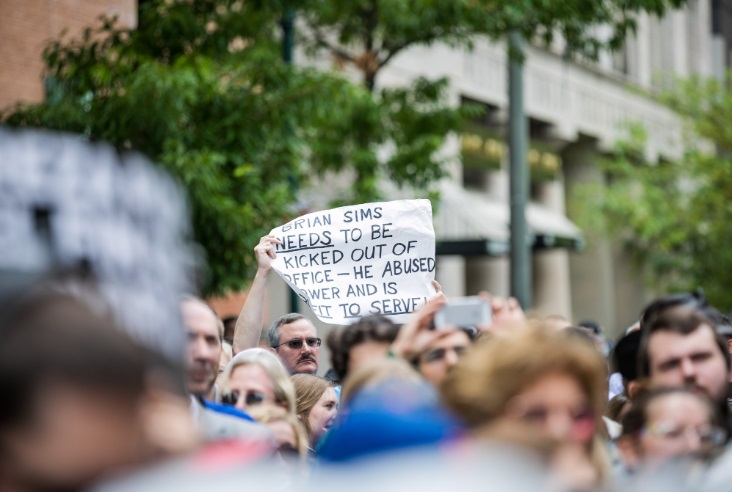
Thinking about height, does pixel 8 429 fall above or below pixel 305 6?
below

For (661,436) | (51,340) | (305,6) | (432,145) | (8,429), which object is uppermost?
(305,6)

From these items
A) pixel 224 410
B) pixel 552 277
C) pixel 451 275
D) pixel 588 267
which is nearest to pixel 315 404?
pixel 224 410

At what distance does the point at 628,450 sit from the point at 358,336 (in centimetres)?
116

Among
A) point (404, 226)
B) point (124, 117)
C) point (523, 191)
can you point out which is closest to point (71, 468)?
point (404, 226)

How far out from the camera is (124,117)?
432 inches

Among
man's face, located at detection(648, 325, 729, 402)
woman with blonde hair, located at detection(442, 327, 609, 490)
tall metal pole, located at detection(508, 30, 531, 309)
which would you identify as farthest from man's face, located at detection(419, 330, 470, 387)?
tall metal pole, located at detection(508, 30, 531, 309)

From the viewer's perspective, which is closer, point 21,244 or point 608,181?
point 21,244

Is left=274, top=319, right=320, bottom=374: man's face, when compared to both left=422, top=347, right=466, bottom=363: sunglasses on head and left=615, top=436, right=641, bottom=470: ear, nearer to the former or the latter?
left=422, top=347, right=466, bottom=363: sunglasses on head

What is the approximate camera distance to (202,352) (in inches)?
177

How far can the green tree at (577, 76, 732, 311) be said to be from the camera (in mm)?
26281

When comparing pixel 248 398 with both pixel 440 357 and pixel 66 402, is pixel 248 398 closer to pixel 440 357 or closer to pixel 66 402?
pixel 440 357

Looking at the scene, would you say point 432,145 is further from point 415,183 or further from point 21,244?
point 21,244

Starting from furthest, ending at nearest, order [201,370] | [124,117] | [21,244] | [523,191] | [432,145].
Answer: [523,191] < [432,145] < [124,117] < [201,370] < [21,244]

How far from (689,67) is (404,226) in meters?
35.2
